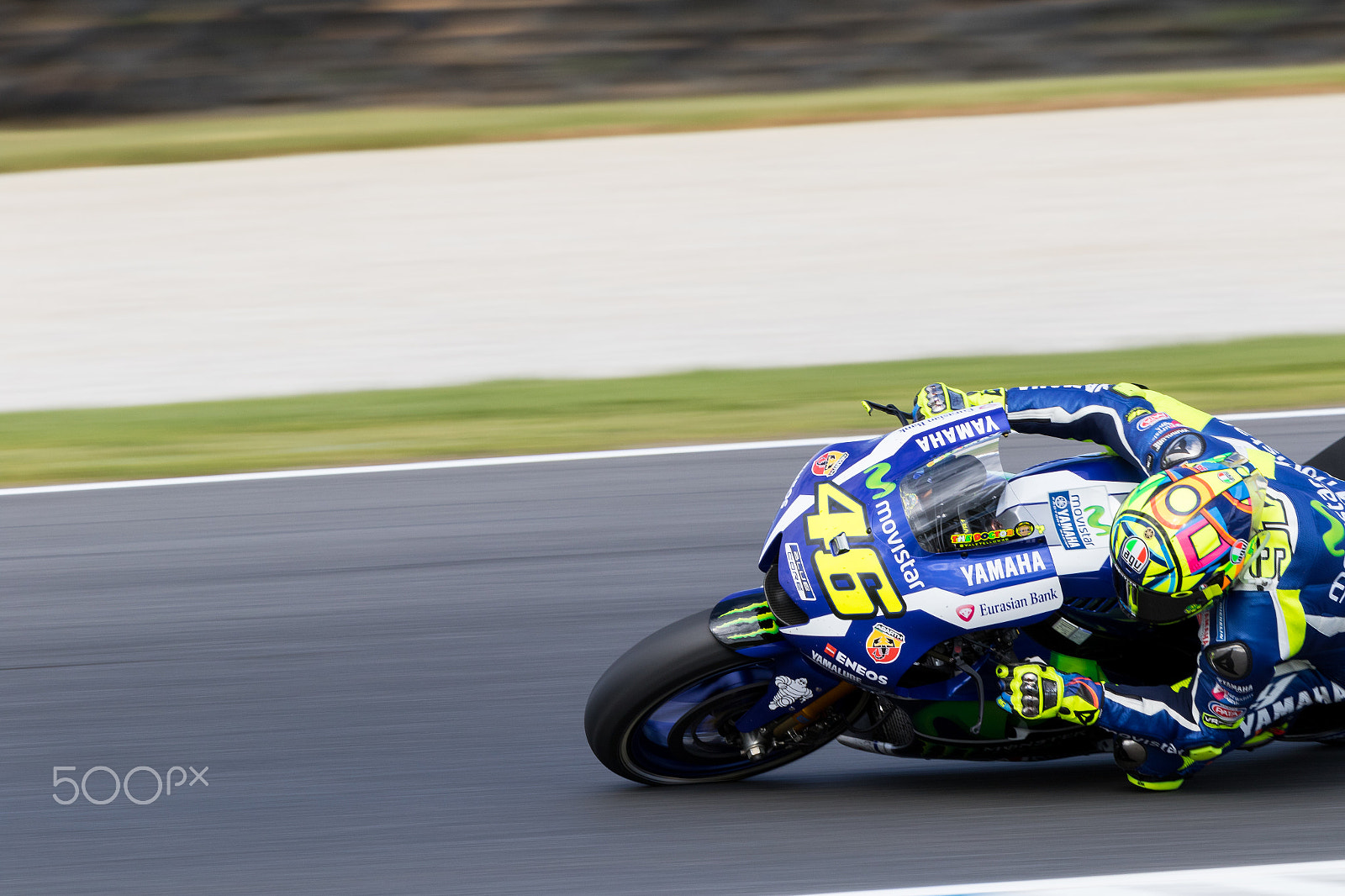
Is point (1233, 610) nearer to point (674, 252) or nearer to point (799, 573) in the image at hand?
point (799, 573)

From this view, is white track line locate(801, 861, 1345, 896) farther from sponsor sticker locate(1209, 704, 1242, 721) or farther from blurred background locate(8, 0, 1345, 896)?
sponsor sticker locate(1209, 704, 1242, 721)

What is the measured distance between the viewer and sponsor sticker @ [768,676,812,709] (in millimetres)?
3926

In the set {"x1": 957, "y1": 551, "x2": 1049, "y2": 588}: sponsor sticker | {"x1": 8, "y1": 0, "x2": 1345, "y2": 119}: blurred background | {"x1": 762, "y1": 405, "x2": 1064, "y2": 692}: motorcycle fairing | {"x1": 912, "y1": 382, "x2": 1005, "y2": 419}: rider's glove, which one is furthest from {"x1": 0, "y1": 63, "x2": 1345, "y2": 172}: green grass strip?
{"x1": 957, "y1": 551, "x2": 1049, "y2": 588}: sponsor sticker

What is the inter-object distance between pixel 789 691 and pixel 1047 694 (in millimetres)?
711

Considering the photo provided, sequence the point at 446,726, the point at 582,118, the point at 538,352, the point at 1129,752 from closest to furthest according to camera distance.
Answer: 1. the point at 1129,752
2. the point at 446,726
3. the point at 538,352
4. the point at 582,118

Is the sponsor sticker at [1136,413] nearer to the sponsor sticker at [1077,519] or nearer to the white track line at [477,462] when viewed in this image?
the sponsor sticker at [1077,519]

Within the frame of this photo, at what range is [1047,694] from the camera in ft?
11.6

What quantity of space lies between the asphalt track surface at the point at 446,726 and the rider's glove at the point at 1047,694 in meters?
0.45

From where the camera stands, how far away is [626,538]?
5.96m

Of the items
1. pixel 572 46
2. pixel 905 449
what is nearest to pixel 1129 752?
pixel 905 449

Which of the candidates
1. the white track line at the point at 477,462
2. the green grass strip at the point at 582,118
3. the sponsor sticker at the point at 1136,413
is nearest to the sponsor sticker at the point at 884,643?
the sponsor sticker at the point at 1136,413

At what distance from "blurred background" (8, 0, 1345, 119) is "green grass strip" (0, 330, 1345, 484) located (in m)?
8.16

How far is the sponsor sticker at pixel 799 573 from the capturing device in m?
3.59

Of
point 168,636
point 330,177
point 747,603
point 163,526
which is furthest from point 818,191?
point 747,603
